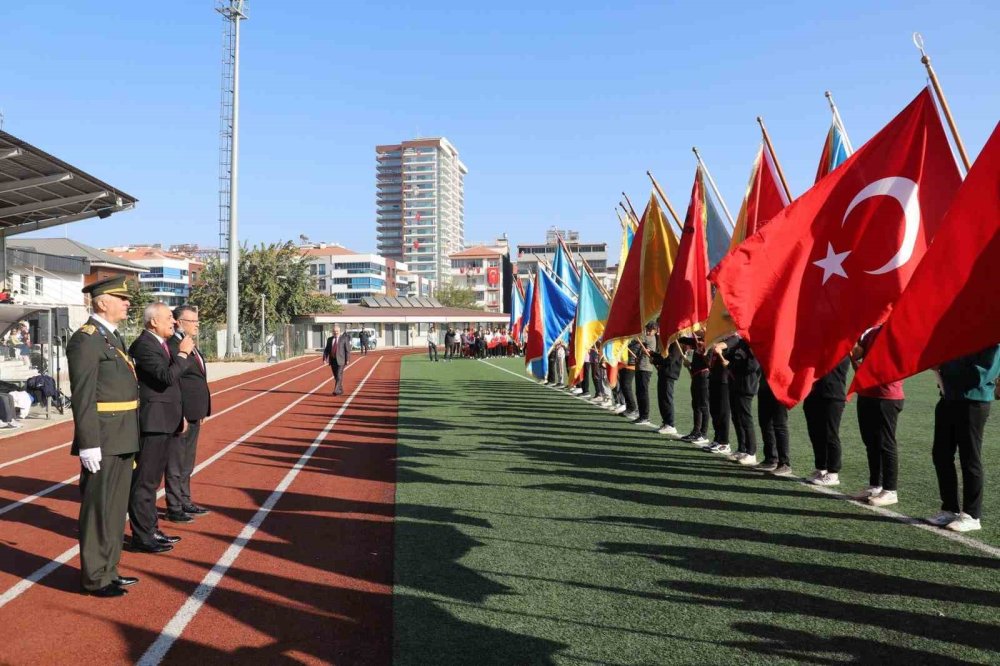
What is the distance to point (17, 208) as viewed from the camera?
19047mm

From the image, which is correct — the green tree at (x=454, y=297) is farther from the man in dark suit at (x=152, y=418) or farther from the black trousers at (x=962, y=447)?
the black trousers at (x=962, y=447)

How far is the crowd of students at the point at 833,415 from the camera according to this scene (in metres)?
5.95

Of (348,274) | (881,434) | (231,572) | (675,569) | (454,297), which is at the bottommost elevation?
(231,572)

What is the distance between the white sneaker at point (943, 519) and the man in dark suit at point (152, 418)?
20.1 ft

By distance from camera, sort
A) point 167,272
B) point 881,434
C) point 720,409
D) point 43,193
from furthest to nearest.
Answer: point 167,272
point 43,193
point 720,409
point 881,434

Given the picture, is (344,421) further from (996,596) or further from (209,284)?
(209,284)

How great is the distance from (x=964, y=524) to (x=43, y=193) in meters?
19.6

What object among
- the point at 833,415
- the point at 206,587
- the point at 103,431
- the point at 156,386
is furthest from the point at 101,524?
the point at 833,415

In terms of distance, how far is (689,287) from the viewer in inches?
347

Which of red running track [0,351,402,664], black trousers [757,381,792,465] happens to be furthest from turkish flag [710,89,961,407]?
red running track [0,351,402,664]

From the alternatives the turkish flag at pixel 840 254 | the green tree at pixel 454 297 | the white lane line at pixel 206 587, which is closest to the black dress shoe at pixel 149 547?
the white lane line at pixel 206 587

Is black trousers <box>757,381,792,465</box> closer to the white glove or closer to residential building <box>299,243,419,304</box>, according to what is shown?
the white glove

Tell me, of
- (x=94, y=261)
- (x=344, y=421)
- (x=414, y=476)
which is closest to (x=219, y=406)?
(x=344, y=421)

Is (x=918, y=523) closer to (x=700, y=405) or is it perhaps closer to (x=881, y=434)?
(x=881, y=434)
